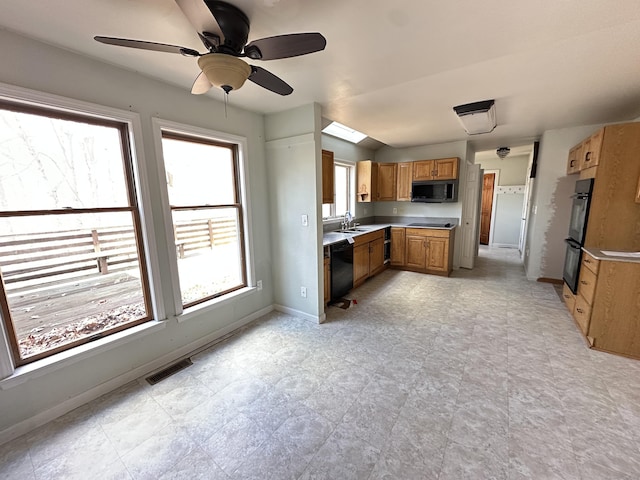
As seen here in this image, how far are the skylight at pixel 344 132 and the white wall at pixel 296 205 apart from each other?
1.39 metres

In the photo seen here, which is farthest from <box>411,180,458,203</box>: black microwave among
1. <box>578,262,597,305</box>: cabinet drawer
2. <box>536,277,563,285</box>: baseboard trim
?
<box>578,262,597,305</box>: cabinet drawer

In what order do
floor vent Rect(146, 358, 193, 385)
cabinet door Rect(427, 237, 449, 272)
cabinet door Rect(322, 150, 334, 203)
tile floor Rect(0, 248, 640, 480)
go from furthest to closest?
cabinet door Rect(427, 237, 449, 272)
cabinet door Rect(322, 150, 334, 203)
floor vent Rect(146, 358, 193, 385)
tile floor Rect(0, 248, 640, 480)

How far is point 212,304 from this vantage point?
8.73ft

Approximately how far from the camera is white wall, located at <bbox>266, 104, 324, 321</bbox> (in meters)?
2.80

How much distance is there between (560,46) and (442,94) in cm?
92

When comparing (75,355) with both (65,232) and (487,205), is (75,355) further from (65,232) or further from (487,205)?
(487,205)

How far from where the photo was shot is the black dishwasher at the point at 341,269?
11.4 ft

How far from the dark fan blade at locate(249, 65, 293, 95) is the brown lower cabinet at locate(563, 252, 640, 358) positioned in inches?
124

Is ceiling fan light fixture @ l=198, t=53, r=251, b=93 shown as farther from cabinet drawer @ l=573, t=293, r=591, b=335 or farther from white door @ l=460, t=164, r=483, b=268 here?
white door @ l=460, t=164, r=483, b=268

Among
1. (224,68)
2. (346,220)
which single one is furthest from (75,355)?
(346,220)

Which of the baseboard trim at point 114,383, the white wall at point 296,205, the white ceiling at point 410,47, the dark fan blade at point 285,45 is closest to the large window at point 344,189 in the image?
the white wall at point 296,205

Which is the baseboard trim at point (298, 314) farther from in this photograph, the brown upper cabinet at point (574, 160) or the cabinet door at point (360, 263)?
the brown upper cabinet at point (574, 160)

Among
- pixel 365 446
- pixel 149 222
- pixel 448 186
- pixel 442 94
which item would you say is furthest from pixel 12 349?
pixel 448 186

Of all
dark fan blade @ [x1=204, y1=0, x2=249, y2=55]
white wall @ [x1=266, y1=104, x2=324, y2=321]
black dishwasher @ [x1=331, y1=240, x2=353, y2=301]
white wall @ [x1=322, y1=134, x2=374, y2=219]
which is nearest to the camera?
dark fan blade @ [x1=204, y1=0, x2=249, y2=55]
